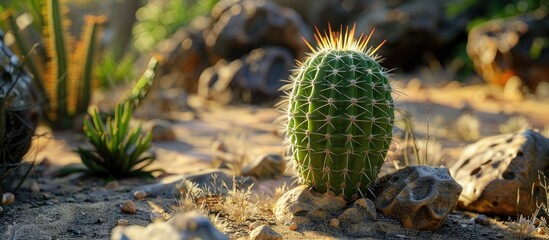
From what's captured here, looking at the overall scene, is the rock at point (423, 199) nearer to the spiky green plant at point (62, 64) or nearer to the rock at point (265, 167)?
the rock at point (265, 167)

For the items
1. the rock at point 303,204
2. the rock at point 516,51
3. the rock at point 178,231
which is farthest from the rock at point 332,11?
the rock at point 178,231

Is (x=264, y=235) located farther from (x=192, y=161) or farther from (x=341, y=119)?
(x=192, y=161)

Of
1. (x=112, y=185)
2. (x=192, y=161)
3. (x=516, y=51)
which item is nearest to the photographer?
(x=112, y=185)

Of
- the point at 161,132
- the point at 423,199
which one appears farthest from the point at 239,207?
the point at 161,132

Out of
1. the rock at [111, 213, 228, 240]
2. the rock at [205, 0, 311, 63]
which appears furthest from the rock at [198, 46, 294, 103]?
the rock at [111, 213, 228, 240]

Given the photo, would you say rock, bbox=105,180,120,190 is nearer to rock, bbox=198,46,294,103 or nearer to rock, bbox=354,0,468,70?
rock, bbox=198,46,294,103

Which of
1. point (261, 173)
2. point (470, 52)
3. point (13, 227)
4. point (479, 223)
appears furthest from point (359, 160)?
point (470, 52)
